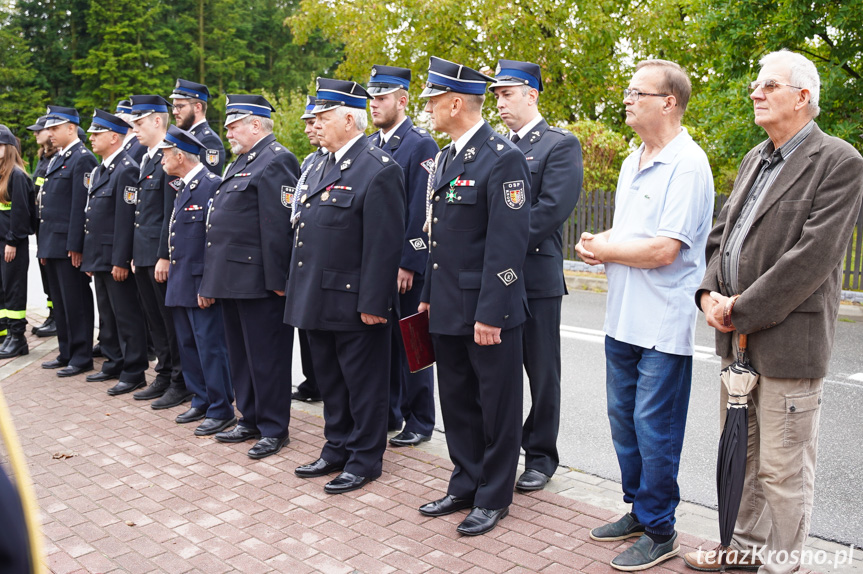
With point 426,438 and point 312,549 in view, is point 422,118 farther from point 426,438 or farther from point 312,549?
point 312,549

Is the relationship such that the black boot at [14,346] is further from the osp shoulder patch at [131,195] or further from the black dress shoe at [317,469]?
the black dress shoe at [317,469]

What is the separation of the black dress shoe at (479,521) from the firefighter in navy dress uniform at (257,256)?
1.72 m

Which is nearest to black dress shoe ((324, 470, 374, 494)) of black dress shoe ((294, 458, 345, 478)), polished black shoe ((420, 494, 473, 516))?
black dress shoe ((294, 458, 345, 478))

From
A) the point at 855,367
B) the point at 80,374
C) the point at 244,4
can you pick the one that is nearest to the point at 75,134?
the point at 80,374

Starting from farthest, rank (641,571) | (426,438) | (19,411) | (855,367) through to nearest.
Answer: (855,367) < (19,411) < (426,438) < (641,571)

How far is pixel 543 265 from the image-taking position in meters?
4.55

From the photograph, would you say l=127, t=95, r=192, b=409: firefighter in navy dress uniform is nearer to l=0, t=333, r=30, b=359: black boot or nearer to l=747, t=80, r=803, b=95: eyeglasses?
l=0, t=333, r=30, b=359: black boot

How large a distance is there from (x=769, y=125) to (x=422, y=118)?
1699cm

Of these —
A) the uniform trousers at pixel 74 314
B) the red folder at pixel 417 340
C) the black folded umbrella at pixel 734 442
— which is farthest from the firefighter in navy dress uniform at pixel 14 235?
the black folded umbrella at pixel 734 442

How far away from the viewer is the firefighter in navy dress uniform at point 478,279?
3900 millimetres

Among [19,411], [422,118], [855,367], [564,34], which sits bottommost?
[19,411]

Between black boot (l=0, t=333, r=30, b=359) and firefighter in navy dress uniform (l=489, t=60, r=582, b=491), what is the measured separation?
19.4ft

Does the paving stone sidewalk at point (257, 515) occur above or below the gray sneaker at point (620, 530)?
below

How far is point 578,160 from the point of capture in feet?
15.2
